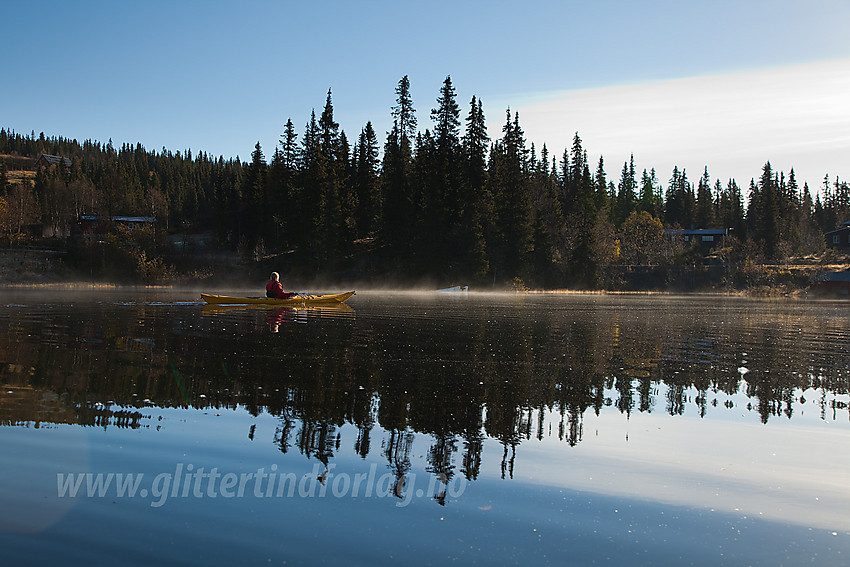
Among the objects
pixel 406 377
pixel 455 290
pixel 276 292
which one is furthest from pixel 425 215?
pixel 406 377

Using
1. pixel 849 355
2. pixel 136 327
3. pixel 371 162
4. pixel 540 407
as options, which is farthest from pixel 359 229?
pixel 540 407

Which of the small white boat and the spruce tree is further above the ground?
the spruce tree

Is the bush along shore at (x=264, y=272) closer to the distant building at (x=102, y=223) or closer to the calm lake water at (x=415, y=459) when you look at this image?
the distant building at (x=102, y=223)

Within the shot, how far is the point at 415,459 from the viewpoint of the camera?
348 inches

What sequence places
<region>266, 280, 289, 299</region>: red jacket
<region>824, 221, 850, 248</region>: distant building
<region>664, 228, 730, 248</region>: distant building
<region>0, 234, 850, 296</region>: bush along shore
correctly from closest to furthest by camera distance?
<region>266, 280, 289, 299</region>: red jacket
<region>0, 234, 850, 296</region>: bush along shore
<region>824, 221, 850, 248</region>: distant building
<region>664, 228, 730, 248</region>: distant building

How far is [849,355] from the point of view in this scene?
21.2 metres

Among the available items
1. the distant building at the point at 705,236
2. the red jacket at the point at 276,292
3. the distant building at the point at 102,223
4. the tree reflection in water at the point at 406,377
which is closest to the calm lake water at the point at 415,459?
the tree reflection in water at the point at 406,377

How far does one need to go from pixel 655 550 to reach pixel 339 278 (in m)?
85.1

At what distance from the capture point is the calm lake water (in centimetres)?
628

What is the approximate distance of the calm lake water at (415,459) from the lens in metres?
6.28

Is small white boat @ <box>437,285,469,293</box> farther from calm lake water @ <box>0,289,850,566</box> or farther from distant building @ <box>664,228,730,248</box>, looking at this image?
distant building @ <box>664,228,730,248</box>

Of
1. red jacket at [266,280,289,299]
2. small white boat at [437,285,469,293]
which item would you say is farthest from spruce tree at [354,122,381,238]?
red jacket at [266,280,289,299]

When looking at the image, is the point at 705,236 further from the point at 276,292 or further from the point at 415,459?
the point at 415,459

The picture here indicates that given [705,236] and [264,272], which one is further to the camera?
[705,236]
